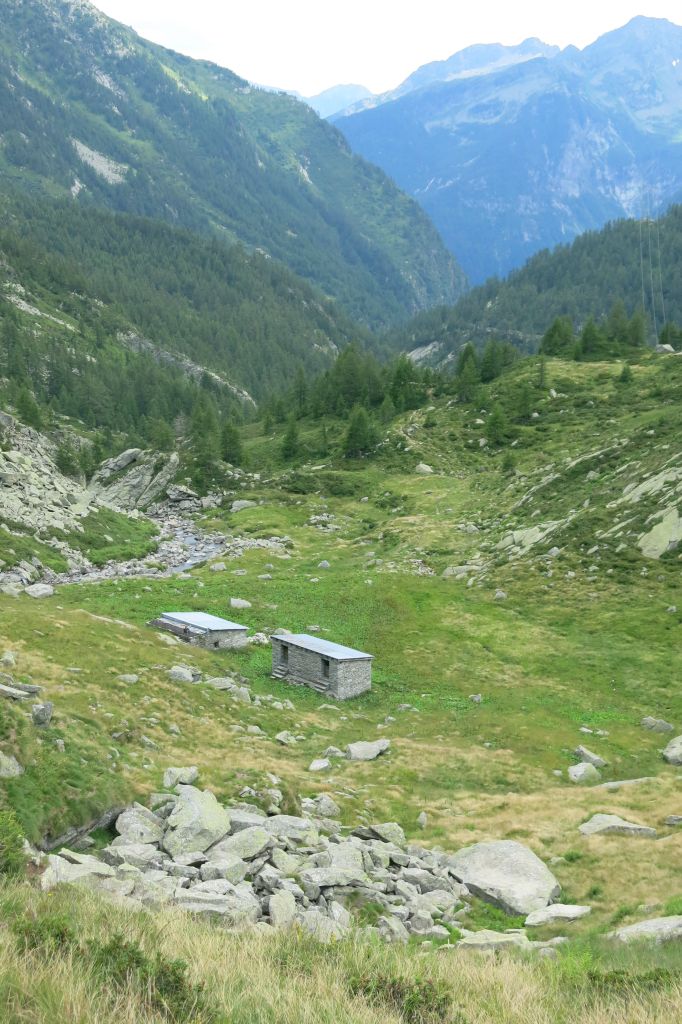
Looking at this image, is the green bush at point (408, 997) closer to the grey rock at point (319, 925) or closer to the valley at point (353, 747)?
the valley at point (353, 747)

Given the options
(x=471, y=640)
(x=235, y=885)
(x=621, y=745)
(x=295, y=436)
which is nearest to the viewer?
(x=235, y=885)

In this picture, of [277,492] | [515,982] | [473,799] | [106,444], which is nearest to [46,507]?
[277,492]

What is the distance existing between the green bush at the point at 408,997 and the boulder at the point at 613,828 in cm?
1411

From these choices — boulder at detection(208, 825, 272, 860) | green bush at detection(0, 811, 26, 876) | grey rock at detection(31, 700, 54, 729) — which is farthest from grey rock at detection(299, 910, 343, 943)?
grey rock at detection(31, 700, 54, 729)

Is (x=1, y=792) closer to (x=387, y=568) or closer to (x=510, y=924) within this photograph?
(x=510, y=924)

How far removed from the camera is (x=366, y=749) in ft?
92.5

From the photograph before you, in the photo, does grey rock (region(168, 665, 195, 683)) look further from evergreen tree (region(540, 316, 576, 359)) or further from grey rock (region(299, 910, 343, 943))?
evergreen tree (region(540, 316, 576, 359))

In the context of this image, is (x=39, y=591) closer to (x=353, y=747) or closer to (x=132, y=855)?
(x=353, y=747)

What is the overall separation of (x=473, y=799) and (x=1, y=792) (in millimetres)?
15007

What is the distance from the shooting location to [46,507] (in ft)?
208

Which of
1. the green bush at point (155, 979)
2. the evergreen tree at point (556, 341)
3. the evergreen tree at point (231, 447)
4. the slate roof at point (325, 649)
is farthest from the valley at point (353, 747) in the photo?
the evergreen tree at point (556, 341)

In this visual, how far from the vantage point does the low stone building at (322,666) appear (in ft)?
114

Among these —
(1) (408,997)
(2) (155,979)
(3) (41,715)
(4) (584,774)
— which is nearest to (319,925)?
(1) (408,997)

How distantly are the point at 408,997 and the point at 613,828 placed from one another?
592 inches
